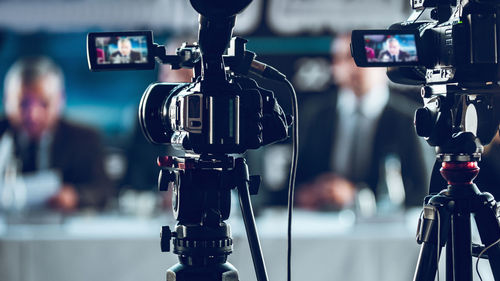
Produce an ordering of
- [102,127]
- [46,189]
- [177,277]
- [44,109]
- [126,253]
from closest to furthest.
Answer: [177,277], [126,253], [46,189], [44,109], [102,127]

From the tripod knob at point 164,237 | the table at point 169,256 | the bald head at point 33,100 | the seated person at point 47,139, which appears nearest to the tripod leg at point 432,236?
the tripod knob at point 164,237

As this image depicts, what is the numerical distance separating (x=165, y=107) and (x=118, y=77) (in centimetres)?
282

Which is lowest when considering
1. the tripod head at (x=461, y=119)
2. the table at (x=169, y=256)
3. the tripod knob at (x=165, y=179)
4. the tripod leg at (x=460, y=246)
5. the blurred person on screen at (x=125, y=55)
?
the table at (x=169, y=256)

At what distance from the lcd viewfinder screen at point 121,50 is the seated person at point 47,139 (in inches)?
80.3

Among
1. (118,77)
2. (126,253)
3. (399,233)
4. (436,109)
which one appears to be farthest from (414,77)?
(118,77)

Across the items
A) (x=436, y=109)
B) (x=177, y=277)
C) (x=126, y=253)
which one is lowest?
(x=126, y=253)

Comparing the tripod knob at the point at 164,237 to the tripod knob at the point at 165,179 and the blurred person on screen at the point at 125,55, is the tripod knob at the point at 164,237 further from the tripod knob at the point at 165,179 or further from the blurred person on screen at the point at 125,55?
the blurred person on screen at the point at 125,55

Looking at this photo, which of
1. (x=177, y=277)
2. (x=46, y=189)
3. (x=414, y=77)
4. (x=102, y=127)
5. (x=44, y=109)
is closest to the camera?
(x=177, y=277)

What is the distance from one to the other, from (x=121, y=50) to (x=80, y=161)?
2.38 metres

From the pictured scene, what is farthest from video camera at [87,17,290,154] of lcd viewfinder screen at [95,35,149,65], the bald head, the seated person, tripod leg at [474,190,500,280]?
the bald head

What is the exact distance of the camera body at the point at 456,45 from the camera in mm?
1185

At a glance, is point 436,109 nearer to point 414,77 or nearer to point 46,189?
point 414,77

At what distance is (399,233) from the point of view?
2.32 meters

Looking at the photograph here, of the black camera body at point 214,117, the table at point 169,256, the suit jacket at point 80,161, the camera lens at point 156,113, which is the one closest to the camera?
the black camera body at point 214,117
